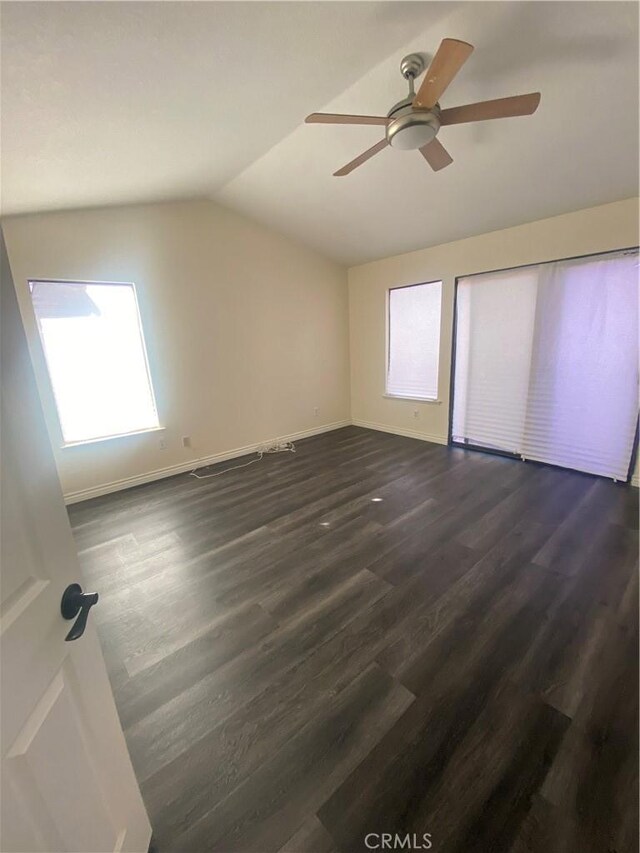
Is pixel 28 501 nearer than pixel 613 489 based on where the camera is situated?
Yes

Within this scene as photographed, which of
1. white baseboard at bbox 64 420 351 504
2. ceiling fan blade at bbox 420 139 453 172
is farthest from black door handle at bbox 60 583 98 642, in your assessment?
white baseboard at bbox 64 420 351 504

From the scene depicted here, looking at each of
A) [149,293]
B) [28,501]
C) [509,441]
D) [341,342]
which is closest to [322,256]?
[341,342]

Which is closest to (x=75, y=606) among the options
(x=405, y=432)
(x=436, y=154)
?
(x=436, y=154)

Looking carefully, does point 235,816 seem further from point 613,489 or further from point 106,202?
point 106,202

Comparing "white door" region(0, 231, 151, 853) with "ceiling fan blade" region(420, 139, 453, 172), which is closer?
"white door" region(0, 231, 151, 853)

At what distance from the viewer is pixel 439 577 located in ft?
6.83

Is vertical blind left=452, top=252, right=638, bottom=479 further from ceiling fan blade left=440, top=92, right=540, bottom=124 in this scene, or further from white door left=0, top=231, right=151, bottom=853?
white door left=0, top=231, right=151, bottom=853

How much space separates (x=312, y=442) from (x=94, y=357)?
2.79 m

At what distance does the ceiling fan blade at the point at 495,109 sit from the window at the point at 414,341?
8.20 ft

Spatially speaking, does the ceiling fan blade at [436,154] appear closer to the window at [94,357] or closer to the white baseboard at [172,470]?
the window at [94,357]

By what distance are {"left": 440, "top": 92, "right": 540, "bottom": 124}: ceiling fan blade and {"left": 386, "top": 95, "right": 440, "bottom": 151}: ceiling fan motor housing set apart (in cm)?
7

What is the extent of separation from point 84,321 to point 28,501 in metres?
3.32

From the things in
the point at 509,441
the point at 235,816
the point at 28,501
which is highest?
the point at 28,501

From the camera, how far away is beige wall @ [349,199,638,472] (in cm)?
302
